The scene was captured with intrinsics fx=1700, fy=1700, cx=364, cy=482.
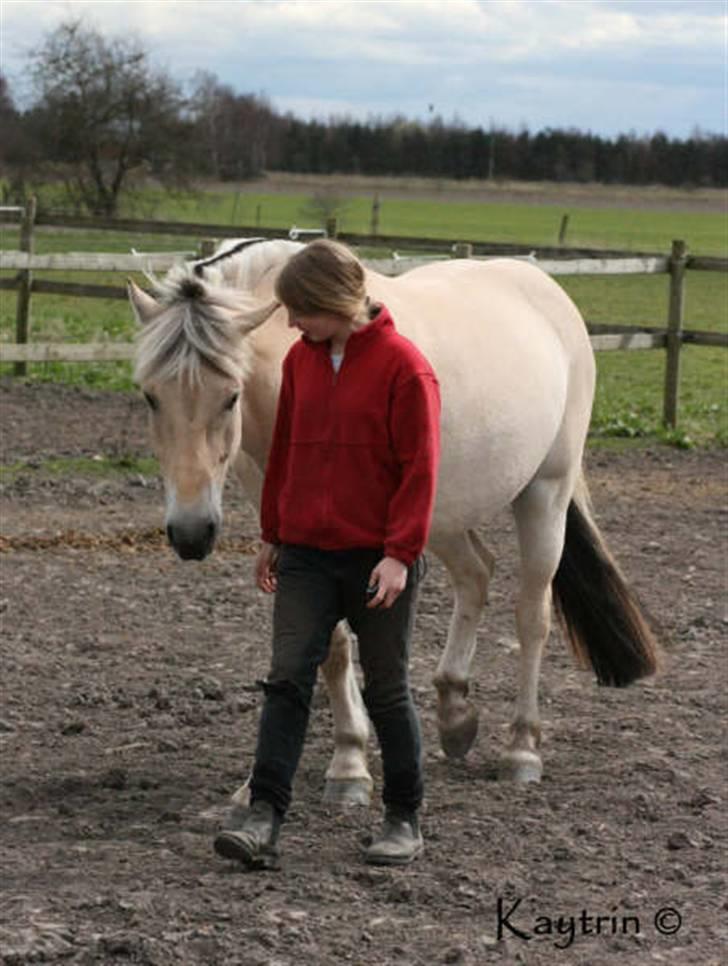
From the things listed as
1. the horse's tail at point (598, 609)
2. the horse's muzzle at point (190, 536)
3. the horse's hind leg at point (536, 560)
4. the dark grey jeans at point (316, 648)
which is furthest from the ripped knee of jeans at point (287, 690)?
the horse's tail at point (598, 609)

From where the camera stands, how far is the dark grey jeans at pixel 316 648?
446cm

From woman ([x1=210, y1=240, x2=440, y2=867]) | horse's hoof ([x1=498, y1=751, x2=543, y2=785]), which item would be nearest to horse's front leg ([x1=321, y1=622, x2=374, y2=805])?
horse's hoof ([x1=498, y1=751, x2=543, y2=785])

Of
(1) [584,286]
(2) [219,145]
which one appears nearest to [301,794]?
(1) [584,286]

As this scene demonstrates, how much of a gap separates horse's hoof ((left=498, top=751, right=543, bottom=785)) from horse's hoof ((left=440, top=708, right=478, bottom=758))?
7.1 inches

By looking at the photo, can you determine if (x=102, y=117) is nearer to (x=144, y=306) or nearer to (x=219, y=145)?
(x=219, y=145)

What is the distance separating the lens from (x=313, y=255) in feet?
14.2

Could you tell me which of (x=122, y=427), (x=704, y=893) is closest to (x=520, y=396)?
(x=704, y=893)

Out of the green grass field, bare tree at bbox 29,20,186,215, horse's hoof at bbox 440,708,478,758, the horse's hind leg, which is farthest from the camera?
bare tree at bbox 29,20,186,215

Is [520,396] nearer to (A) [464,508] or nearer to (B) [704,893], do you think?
(A) [464,508]

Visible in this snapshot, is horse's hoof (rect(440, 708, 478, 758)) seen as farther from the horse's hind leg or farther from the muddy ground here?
the horse's hind leg

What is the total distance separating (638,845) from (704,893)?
0.44 metres

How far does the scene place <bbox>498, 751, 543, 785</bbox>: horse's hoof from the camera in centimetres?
551

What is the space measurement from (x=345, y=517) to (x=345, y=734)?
1133mm

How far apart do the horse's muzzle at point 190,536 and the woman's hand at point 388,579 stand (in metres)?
0.47
